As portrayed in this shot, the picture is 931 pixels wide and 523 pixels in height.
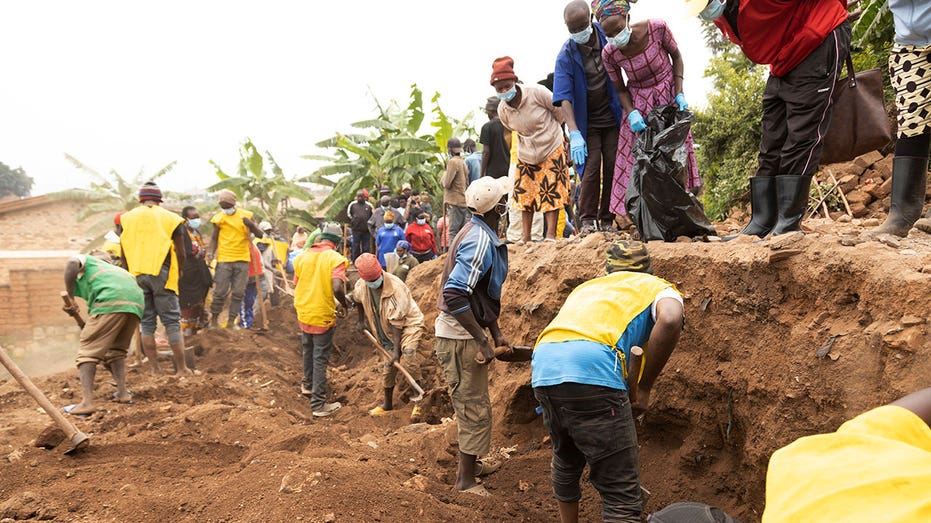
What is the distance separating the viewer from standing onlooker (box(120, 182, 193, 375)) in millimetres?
6117

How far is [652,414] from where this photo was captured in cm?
366

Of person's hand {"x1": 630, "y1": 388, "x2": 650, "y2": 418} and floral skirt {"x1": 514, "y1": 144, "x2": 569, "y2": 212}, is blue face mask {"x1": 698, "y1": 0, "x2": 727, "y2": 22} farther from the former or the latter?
person's hand {"x1": 630, "y1": 388, "x2": 650, "y2": 418}

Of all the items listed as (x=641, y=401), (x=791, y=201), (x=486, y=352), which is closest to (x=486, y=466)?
(x=486, y=352)

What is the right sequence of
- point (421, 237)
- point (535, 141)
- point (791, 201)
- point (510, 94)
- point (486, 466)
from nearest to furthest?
point (791, 201) < point (486, 466) < point (510, 94) < point (535, 141) < point (421, 237)

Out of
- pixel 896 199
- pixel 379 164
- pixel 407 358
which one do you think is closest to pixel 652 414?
pixel 896 199

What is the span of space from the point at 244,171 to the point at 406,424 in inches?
496

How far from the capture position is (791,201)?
331 centimetres

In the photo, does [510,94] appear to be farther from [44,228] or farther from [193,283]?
[44,228]

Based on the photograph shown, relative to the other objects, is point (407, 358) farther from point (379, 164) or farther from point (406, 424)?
point (379, 164)

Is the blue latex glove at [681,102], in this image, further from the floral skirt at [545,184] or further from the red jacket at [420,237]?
the red jacket at [420,237]

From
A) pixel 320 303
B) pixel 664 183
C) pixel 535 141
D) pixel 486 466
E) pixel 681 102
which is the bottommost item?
pixel 486 466

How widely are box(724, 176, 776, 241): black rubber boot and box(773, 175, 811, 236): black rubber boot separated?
0.10m

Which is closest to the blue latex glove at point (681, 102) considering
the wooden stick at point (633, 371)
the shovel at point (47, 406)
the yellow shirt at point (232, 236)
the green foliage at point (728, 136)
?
the wooden stick at point (633, 371)

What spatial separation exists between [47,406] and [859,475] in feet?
14.9
